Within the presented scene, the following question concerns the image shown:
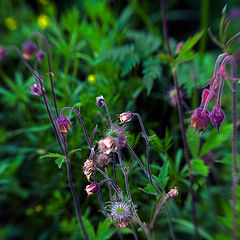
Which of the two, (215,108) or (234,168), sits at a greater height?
(215,108)

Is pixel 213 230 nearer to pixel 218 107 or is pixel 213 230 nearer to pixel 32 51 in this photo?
pixel 218 107

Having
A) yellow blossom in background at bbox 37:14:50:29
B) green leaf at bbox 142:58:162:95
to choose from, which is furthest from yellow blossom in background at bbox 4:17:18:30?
green leaf at bbox 142:58:162:95

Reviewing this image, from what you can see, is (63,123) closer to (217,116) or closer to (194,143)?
(217,116)

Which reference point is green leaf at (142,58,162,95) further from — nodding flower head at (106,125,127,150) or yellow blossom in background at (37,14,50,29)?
yellow blossom in background at (37,14,50,29)

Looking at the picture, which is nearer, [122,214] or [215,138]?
[122,214]

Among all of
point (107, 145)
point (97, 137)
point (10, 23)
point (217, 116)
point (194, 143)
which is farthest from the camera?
point (10, 23)

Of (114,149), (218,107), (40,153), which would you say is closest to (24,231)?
(40,153)

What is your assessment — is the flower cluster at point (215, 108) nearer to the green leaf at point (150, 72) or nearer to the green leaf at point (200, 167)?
the green leaf at point (200, 167)

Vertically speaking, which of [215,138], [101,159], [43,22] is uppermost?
[43,22]

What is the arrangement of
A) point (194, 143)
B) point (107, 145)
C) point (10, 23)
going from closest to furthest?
1. point (107, 145)
2. point (194, 143)
3. point (10, 23)

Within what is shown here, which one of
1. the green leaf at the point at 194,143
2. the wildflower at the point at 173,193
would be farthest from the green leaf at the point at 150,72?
the wildflower at the point at 173,193

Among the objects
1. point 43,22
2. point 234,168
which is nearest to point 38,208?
point 234,168
